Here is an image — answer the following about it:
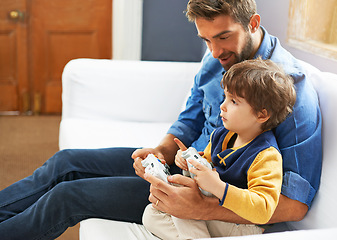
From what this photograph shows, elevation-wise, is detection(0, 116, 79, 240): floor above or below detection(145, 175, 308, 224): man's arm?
below

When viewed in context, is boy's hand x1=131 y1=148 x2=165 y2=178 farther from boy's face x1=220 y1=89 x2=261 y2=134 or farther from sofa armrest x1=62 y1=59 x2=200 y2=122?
sofa armrest x1=62 y1=59 x2=200 y2=122

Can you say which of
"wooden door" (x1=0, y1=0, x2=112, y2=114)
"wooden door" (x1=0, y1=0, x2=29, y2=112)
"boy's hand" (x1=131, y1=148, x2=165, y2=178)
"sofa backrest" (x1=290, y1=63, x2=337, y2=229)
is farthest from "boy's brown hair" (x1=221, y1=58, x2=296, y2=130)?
"wooden door" (x1=0, y1=0, x2=29, y2=112)

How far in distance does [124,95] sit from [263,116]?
1181 mm

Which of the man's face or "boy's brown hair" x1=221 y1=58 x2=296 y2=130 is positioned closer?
"boy's brown hair" x1=221 y1=58 x2=296 y2=130

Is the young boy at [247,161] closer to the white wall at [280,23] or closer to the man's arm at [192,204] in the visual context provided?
the man's arm at [192,204]

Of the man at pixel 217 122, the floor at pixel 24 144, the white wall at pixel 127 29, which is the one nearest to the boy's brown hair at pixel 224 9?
the man at pixel 217 122

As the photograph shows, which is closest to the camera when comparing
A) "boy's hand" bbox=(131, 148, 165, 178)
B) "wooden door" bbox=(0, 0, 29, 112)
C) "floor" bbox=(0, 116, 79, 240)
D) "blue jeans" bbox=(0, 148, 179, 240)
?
"blue jeans" bbox=(0, 148, 179, 240)

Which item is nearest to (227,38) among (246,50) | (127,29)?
(246,50)

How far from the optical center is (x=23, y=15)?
142 inches

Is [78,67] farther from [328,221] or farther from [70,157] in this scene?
[328,221]

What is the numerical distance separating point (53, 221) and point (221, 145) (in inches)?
21.3

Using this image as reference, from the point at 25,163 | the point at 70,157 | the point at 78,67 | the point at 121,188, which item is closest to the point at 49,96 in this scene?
the point at 25,163

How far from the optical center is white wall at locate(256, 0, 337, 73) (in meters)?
1.87

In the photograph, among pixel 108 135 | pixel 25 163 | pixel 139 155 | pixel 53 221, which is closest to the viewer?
pixel 53 221
